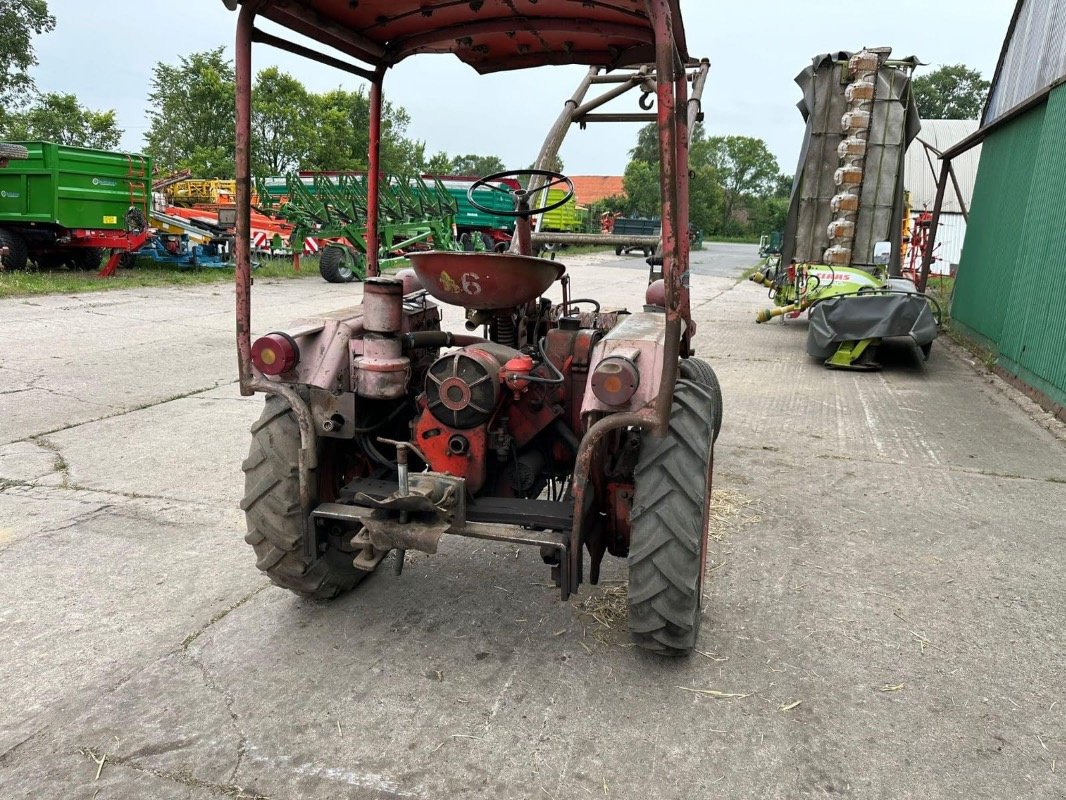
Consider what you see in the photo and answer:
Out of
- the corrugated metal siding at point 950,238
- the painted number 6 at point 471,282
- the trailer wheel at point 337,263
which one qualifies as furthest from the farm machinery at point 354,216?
the corrugated metal siding at point 950,238

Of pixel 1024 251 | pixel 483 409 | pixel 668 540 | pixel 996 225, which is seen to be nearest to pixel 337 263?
pixel 996 225

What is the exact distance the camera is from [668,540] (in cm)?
269

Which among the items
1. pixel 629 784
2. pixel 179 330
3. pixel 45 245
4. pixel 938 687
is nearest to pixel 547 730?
pixel 629 784

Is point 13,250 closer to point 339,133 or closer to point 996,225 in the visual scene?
point 996,225

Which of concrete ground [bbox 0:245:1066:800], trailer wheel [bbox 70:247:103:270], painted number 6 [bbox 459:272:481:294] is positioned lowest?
concrete ground [bbox 0:245:1066:800]

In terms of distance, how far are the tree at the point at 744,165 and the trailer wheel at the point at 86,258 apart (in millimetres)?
80781

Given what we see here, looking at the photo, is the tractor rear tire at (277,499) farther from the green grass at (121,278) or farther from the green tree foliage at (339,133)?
the green tree foliage at (339,133)

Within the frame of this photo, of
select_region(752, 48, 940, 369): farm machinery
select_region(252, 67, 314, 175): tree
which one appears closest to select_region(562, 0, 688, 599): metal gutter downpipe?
Answer: select_region(752, 48, 940, 369): farm machinery

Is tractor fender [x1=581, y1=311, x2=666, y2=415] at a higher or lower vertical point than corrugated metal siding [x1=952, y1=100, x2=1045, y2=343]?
lower

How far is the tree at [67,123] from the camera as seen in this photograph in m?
35.8

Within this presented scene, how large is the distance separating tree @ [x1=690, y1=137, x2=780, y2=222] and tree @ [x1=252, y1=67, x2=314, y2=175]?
63.8m

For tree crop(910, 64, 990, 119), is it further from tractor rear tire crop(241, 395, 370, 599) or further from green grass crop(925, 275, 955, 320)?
tractor rear tire crop(241, 395, 370, 599)

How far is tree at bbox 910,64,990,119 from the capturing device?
64.9 m

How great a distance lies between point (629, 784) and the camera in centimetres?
230
